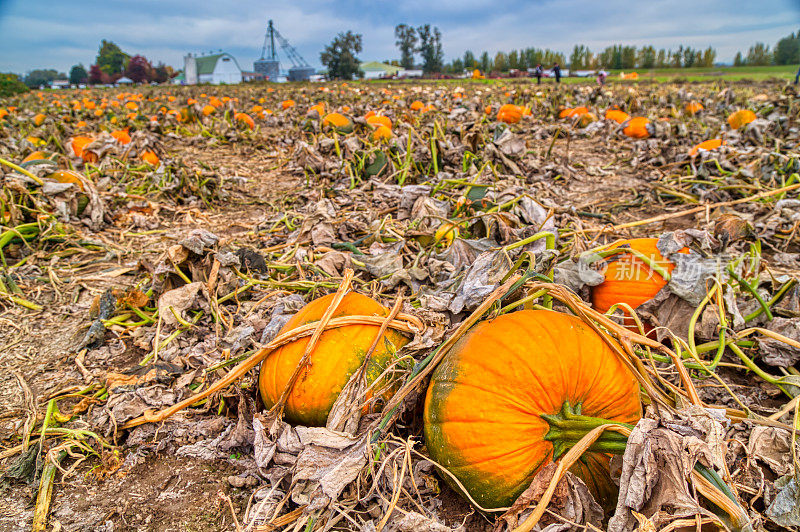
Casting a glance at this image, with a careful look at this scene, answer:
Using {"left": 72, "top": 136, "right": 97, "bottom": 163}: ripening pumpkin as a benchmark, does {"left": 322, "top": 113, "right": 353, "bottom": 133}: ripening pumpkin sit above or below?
above

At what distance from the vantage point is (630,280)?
2490mm

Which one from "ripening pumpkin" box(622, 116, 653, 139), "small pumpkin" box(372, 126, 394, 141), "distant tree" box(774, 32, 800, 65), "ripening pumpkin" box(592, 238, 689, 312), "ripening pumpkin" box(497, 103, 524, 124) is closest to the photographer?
"ripening pumpkin" box(592, 238, 689, 312)

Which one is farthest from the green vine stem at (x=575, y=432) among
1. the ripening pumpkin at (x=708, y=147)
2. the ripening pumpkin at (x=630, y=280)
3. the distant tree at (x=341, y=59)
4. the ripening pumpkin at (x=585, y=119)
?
the distant tree at (x=341, y=59)

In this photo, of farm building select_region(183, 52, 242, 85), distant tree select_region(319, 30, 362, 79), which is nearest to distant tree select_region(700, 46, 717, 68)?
distant tree select_region(319, 30, 362, 79)

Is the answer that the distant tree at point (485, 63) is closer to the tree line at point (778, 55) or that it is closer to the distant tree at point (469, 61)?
the distant tree at point (469, 61)

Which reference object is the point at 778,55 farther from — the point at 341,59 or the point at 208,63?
the point at 208,63

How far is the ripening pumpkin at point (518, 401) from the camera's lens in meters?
1.36

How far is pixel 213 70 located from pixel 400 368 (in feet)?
264

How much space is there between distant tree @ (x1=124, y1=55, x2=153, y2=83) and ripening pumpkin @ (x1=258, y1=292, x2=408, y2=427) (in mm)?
84735

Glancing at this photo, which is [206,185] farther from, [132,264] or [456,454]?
[456,454]

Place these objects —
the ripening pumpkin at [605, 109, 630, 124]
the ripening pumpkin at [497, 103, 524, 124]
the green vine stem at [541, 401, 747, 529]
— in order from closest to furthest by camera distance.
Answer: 1. the green vine stem at [541, 401, 747, 529]
2. the ripening pumpkin at [605, 109, 630, 124]
3. the ripening pumpkin at [497, 103, 524, 124]

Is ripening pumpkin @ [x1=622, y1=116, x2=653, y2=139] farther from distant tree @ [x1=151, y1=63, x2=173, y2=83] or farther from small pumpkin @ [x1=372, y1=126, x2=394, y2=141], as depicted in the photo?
distant tree @ [x1=151, y1=63, x2=173, y2=83]

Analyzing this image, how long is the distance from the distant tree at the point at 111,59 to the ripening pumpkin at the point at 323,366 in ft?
296

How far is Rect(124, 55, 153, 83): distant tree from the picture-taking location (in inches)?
2803
